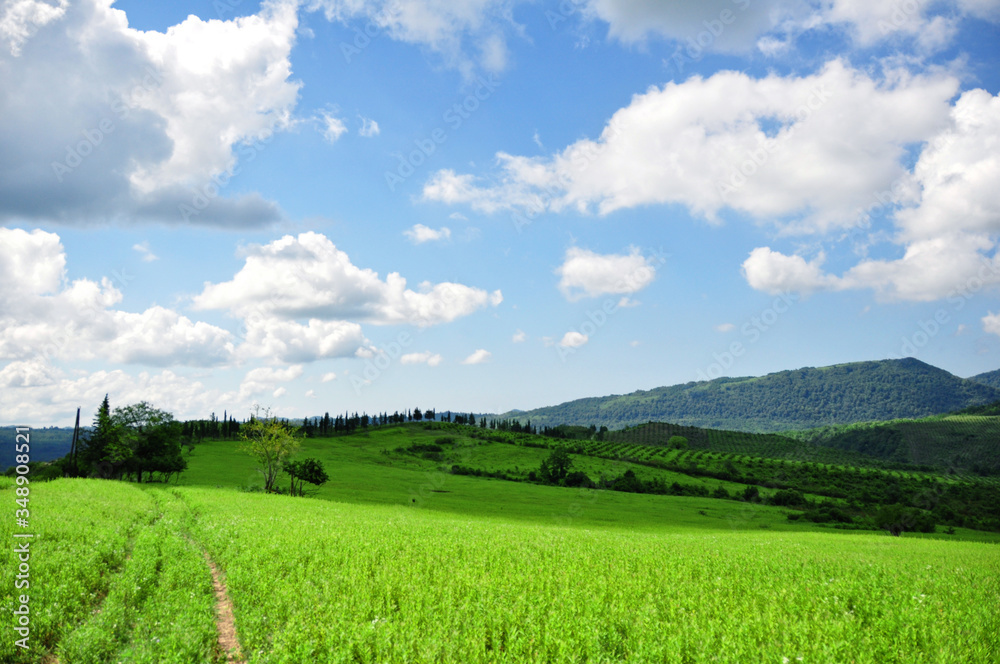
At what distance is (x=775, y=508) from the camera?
386 ft

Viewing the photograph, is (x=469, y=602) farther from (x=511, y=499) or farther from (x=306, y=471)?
(x=511, y=499)

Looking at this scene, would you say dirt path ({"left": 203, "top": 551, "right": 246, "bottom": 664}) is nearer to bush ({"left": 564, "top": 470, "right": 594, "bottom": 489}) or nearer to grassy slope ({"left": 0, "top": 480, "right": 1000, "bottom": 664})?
grassy slope ({"left": 0, "top": 480, "right": 1000, "bottom": 664})

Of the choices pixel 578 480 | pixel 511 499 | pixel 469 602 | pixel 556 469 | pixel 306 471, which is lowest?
pixel 578 480

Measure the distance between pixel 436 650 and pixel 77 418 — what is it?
303ft

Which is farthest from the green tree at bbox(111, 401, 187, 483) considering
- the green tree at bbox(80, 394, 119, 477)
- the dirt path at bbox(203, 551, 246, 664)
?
the dirt path at bbox(203, 551, 246, 664)

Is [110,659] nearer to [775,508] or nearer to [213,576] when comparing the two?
[213,576]

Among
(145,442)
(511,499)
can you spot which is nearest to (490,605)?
(511,499)

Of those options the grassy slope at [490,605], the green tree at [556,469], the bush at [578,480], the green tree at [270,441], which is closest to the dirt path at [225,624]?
the grassy slope at [490,605]

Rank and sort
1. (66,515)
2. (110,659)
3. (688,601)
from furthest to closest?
(66,515), (688,601), (110,659)

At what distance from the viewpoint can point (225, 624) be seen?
1241 centimetres

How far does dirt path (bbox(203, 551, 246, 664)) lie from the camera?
10438 mm

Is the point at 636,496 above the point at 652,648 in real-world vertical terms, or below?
below

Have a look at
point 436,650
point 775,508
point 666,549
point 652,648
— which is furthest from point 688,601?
point 775,508

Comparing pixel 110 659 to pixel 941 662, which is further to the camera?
pixel 110 659
